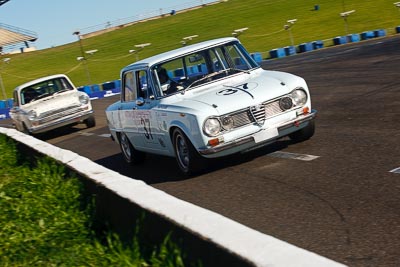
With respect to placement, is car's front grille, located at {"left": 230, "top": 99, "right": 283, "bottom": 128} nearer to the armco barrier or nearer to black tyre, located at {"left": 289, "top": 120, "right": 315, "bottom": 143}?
black tyre, located at {"left": 289, "top": 120, "right": 315, "bottom": 143}

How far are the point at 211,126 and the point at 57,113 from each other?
34.3 feet

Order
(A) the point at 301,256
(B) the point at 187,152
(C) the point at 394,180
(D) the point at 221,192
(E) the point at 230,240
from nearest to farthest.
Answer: (A) the point at 301,256, (E) the point at 230,240, (C) the point at 394,180, (D) the point at 221,192, (B) the point at 187,152

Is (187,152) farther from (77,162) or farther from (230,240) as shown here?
(230,240)

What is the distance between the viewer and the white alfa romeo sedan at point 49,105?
18266 millimetres

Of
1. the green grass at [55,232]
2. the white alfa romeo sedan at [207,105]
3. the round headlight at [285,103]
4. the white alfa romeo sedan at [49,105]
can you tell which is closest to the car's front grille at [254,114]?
the white alfa romeo sedan at [207,105]

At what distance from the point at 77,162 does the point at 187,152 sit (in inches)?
82.3

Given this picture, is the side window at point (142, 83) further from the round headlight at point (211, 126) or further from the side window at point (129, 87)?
the round headlight at point (211, 126)

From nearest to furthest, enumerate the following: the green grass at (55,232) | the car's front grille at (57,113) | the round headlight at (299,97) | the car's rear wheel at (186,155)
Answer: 1. the green grass at (55,232)
2. the car's rear wheel at (186,155)
3. the round headlight at (299,97)
4. the car's front grille at (57,113)

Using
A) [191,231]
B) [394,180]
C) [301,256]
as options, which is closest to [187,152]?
[394,180]

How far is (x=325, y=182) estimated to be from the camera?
7113 mm

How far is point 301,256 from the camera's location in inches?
116

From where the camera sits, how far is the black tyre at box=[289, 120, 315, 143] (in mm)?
9594

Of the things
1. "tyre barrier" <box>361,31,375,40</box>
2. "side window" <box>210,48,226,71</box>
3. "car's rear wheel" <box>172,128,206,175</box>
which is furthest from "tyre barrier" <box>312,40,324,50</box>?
"car's rear wheel" <box>172,128,206,175</box>

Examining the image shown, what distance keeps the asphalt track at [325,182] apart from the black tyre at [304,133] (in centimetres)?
12
